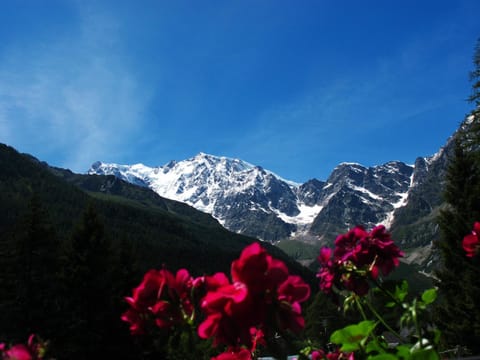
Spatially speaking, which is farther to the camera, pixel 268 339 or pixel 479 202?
pixel 479 202

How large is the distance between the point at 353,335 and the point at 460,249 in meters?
18.5

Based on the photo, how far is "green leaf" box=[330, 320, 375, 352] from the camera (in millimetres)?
1563

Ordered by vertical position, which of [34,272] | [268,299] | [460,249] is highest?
[34,272]

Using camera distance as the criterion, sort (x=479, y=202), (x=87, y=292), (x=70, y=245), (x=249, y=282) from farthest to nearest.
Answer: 1. (x=70, y=245)
2. (x=87, y=292)
3. (x=479, y=202)
4. (x=249, y=282)

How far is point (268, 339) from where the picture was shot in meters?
1.25

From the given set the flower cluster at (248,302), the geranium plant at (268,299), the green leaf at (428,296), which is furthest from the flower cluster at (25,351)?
the green leaf at (428,296)

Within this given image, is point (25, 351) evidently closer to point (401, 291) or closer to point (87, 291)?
point (401, 291)

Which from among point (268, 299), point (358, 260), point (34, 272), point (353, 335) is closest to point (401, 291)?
point (358, 260)

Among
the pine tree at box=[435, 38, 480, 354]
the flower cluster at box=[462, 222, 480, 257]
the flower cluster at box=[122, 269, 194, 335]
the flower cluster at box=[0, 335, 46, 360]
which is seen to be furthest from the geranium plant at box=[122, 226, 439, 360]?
the pine tree at box=[435, 38, 480, 354]

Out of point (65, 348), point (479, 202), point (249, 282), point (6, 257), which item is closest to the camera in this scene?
point (249, 282)

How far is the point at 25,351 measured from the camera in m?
Answer: 1.11

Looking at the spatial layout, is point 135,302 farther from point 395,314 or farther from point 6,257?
point 6,257

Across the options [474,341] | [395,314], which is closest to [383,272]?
[395,314]

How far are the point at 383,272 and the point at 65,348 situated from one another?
2173 centimetres
